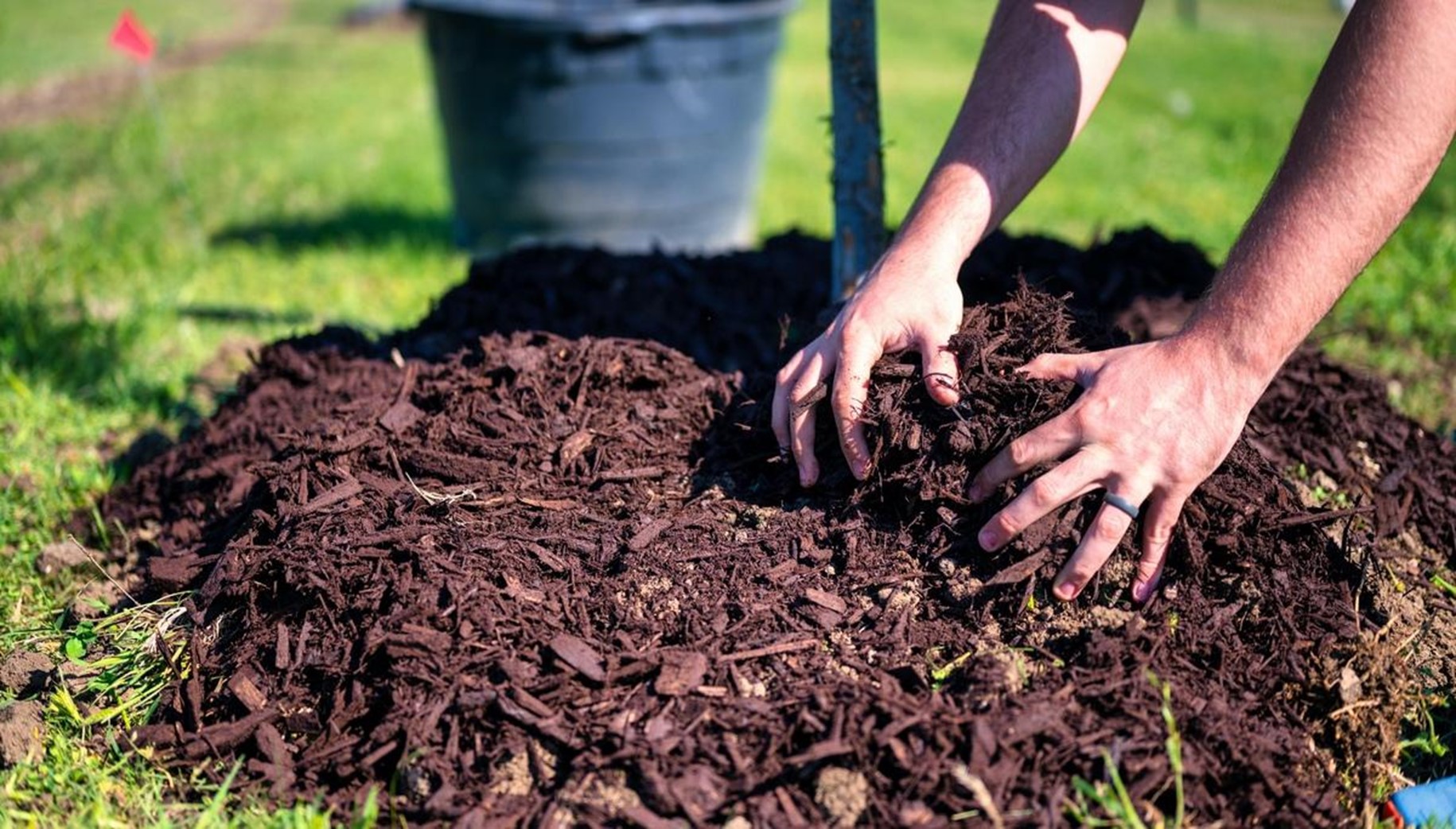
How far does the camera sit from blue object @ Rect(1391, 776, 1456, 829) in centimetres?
201

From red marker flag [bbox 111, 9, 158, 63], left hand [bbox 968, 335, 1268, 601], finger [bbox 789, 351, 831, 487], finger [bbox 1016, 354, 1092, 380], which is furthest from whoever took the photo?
red marker flag [bbox 111, 9, 158, 63]

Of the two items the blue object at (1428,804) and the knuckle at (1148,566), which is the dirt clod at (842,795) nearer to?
the knuckle at (1148,566)

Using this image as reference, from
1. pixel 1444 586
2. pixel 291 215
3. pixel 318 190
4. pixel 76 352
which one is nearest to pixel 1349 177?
pixel 1444 586

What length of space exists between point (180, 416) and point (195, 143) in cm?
572

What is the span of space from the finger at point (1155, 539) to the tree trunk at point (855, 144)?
1534 millimetres

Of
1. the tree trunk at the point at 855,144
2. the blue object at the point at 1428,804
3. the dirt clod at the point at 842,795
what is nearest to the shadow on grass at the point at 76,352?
the tree trunk at the point at 855,144

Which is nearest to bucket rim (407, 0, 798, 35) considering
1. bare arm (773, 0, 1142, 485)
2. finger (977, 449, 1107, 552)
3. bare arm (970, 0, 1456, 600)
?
bare arm (773, 0, 1142, 485)

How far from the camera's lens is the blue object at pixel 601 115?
5.73m

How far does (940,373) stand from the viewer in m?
2.40

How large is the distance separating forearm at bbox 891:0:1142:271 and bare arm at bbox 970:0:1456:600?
0.58 m

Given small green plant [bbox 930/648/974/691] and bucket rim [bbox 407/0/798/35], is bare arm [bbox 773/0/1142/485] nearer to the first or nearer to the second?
small green plant [bbox 930/648/974/691]

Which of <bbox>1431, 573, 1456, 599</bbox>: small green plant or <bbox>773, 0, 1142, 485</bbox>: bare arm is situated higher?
<bbox>773, 0, 1142, 485</bbox>: bare arm

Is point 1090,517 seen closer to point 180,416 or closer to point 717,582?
point 717,582

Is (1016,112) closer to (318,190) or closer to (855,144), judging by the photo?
(855,144)
